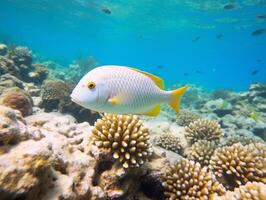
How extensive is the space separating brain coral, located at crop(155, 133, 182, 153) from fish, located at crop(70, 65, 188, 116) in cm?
357

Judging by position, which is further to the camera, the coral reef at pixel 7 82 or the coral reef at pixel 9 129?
the coral reef at pixel 7 82

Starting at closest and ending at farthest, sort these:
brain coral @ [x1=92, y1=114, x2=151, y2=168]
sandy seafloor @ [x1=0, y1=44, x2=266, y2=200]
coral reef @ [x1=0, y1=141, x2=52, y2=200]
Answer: coral reef @ [x1=0, y1=141, x2=52, y2=200] < sandy seafloor @ [x1=0, y1=44, x2=266, y2=200] < brain coral @ [x1=92, y1=114, x2=151, y2=168]

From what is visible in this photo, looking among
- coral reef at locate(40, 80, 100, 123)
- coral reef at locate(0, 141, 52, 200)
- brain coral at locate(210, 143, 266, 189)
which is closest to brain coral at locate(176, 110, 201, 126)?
coral reef at locate(40, 80, 100, 123)

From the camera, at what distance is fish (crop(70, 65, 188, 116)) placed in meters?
2.79

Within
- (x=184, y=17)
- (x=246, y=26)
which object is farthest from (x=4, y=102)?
(x=246, y=26)

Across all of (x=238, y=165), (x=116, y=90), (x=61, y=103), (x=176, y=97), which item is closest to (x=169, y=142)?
(x=238, y=165)

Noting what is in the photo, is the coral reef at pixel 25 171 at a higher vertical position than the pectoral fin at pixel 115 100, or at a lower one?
lower

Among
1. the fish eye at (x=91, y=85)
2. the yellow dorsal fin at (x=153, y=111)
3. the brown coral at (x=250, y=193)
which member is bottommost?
the brown coral at (x=250, y=193)

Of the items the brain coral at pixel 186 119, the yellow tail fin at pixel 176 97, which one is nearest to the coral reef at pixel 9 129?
the yellow tail fin at pixel 176 97

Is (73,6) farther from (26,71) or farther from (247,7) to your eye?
(26,71)

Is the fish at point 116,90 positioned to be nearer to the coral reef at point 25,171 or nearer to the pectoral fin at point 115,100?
the pectoral fin at point 115,100

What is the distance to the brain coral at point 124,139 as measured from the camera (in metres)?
3.96

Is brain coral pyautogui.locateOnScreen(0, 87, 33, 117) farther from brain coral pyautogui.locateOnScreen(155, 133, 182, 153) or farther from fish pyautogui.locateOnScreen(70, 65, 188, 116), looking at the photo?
fish pyautogui.locateOnScreen(70, 65, 188, 116)

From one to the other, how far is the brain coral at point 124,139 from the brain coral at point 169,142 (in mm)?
2346
